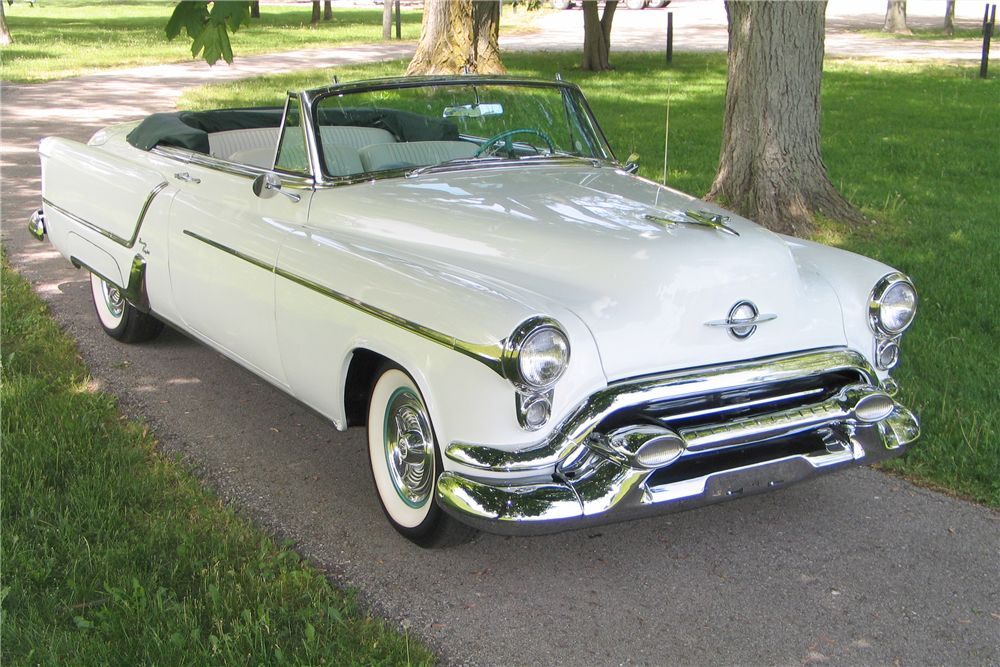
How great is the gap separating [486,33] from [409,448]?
43.6 ft

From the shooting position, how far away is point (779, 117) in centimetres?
719

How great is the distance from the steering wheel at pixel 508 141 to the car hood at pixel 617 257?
339 mm

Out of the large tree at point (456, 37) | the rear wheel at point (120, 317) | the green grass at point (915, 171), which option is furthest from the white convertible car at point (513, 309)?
the large tree at point (456, 37)

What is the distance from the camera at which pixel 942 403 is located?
4352 mm

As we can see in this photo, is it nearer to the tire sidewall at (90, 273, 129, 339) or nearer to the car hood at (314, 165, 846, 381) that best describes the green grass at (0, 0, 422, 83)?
the tire sidewall at (90, 273, 129, 339)

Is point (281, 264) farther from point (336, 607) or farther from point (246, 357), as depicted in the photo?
point (336, 607)

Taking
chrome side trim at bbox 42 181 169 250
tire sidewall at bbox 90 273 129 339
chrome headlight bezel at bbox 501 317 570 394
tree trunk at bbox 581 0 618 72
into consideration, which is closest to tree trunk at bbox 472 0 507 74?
tree trunk at bbox 581 0 618 72

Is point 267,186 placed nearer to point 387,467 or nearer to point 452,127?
point 452,127

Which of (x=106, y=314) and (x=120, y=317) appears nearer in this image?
(x=120, y=317)

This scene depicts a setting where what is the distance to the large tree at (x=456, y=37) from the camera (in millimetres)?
14969

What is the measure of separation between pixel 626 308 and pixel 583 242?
0.37 meters

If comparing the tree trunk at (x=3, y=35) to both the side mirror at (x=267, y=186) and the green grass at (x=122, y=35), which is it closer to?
the green grass at (x=122, y=35)

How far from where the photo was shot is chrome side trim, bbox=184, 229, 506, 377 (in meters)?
2.74

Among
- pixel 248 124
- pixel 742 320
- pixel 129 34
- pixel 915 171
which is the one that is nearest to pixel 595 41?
pixel 915 171
